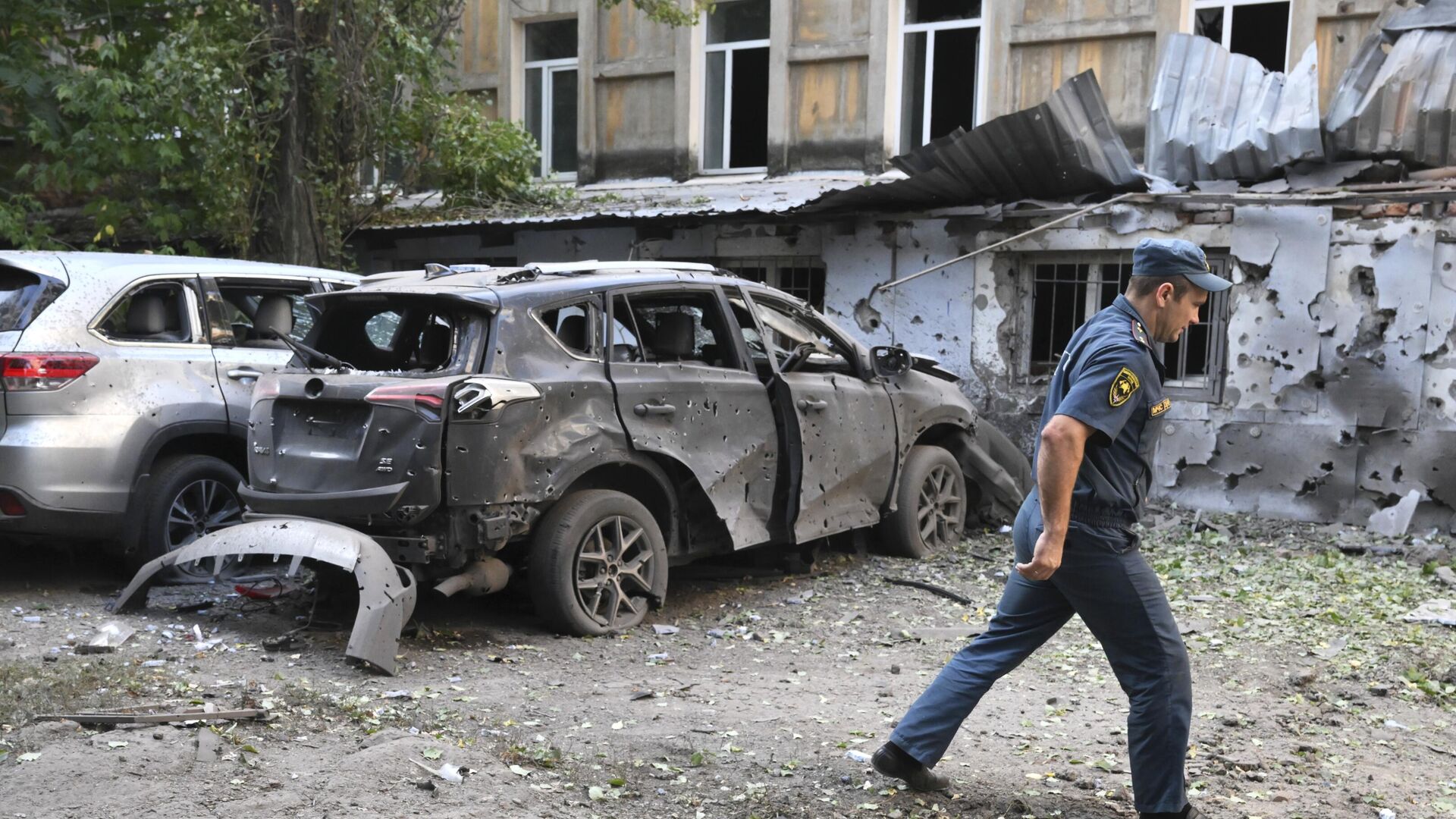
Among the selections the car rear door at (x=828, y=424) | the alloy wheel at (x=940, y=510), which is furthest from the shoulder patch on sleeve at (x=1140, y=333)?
the alloy wheel at (x=940, y=510)

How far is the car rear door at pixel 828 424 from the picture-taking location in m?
7.42

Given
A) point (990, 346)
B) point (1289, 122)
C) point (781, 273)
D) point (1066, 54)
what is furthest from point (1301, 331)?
point (781, 273)

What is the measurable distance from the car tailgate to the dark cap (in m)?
3.11

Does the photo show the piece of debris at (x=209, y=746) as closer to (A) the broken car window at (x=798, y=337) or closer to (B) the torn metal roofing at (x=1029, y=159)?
(A) the broken car window at (x=798, y=337)

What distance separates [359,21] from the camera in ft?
38.5

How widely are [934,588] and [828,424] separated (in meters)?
1.18

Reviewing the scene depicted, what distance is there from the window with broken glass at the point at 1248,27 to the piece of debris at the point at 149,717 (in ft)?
33.3

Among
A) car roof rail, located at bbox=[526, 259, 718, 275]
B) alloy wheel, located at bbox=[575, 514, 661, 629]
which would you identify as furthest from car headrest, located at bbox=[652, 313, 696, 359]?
alloy wheel, located at bbox=[575, 514, 661, 629]

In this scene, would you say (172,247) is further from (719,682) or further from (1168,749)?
(1168,749)

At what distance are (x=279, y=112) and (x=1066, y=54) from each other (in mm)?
7124

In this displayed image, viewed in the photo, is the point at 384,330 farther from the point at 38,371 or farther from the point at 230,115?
the point at 230,115

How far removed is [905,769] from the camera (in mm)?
4441

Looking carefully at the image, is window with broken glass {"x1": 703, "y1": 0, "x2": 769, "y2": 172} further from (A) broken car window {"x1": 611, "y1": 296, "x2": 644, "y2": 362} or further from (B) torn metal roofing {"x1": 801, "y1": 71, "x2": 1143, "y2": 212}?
(A) broken car window {"x1": 611, "y1": 296, "x2": 644, "y2": 362}

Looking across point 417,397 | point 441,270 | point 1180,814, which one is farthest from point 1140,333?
point 441,270
